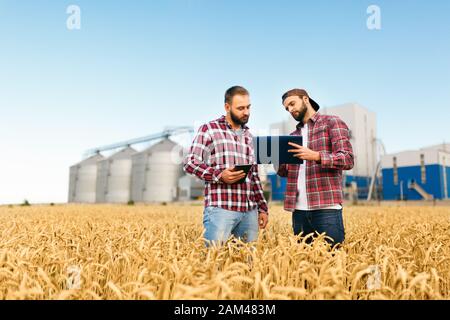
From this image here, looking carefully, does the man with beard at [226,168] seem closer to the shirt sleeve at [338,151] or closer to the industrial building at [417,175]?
the shirt sleeve at [338,151]

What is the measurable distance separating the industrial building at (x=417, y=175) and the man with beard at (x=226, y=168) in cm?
4930

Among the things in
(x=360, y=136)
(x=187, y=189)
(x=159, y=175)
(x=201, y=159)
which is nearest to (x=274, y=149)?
(x=201, y=159)

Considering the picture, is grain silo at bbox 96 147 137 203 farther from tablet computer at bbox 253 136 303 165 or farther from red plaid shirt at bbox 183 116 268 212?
tablet computer at bbox 253 136 303 165

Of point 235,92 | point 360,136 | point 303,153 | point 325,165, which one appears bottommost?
point 325,165

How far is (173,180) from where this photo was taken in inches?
1911

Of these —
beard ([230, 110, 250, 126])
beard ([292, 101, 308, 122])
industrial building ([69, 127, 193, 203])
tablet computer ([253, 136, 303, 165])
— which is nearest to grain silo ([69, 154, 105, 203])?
industrial building ([69, 127, 193, 203])

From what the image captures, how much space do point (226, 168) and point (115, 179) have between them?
175ft

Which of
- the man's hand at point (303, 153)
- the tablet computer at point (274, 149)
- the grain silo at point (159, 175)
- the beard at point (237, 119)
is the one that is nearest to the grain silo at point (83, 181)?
the grain silo at point (159, 175)

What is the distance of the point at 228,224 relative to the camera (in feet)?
11.9

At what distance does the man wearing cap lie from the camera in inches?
144

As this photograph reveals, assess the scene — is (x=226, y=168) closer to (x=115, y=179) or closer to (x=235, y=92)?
(x=235, y=92)

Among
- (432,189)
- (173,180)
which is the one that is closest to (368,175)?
(432,189)
